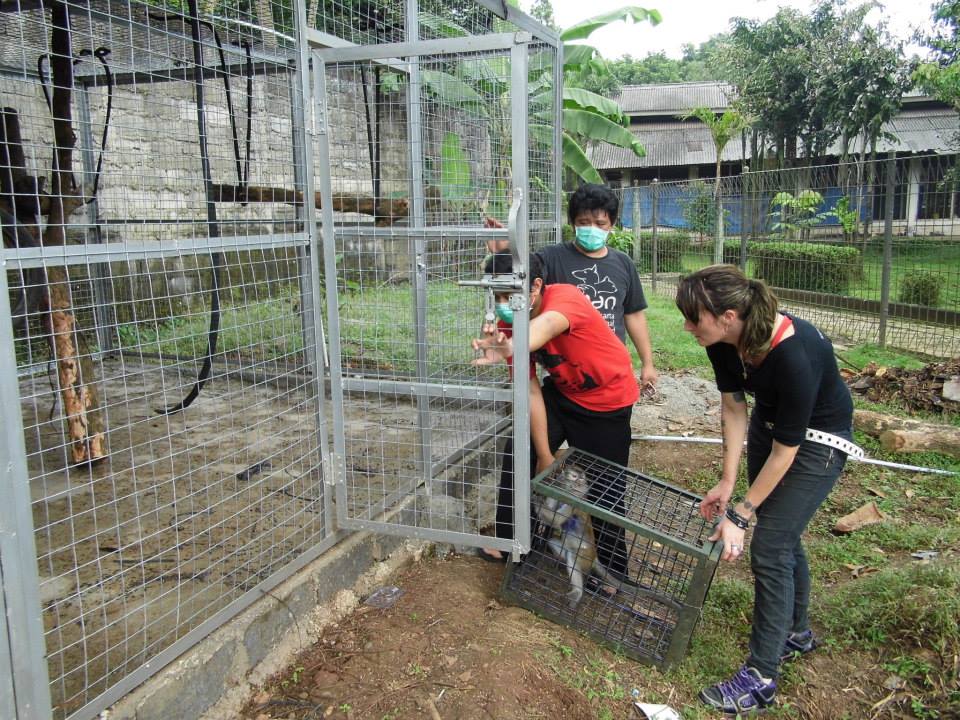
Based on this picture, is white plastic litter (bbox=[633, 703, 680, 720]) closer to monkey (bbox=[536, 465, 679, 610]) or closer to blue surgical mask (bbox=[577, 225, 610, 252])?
monkey (bbox=[536, 465, 679, 610])

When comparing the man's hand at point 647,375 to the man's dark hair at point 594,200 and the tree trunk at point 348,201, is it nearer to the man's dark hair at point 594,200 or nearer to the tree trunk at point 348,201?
the man's dark hair at point 594,200

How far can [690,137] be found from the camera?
2934 cm

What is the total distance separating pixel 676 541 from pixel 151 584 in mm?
2177

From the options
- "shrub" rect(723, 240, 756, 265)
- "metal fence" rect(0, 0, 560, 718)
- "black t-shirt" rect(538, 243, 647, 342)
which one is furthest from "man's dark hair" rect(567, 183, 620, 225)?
"shrub" rect(723, 240, 756, 265)

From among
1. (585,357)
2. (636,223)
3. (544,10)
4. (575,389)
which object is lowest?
(575,389)

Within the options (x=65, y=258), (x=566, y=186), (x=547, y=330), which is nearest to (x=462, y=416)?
(x=547, y=330)

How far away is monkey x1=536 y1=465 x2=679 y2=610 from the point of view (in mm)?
3383

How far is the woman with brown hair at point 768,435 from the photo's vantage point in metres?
2.74

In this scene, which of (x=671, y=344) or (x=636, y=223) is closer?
(x=671, y=344)

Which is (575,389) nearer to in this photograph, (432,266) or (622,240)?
(432,266)

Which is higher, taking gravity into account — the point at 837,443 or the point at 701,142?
the point at 701,142

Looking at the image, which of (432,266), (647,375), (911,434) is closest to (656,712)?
(647,375)

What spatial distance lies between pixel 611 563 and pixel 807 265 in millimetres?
7273

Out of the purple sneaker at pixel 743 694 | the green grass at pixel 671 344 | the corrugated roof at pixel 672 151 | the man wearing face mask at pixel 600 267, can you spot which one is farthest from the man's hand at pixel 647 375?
the corrugated roof at pixel 672 151
